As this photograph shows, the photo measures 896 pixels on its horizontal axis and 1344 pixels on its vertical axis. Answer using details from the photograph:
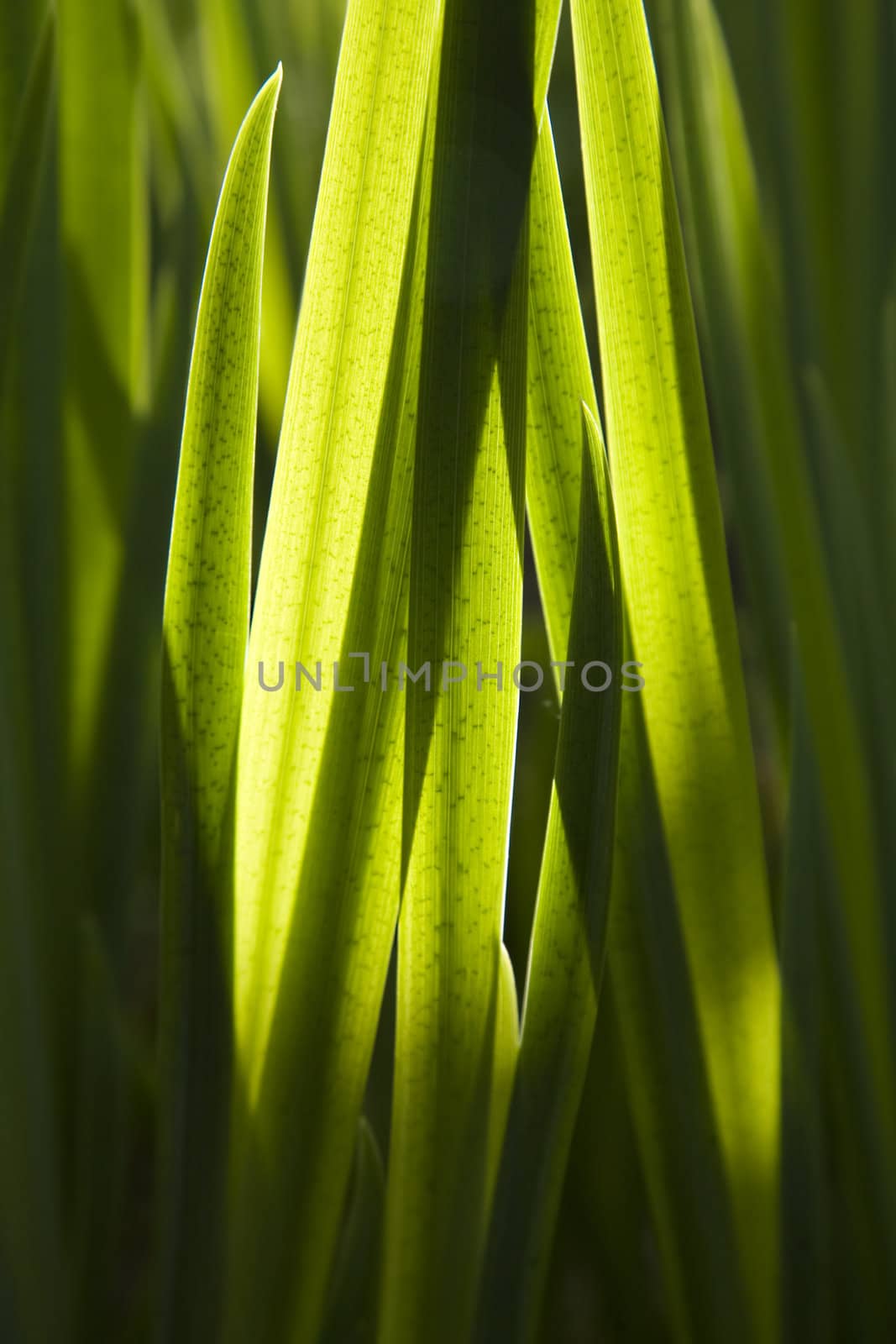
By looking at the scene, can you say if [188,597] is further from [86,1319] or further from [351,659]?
[86,1319]

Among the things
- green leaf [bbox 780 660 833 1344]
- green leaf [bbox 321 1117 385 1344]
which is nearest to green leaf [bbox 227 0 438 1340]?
→ green leaf [bbox 321 1117 385 1344]

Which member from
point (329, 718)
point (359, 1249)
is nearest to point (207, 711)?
point (329, 718)

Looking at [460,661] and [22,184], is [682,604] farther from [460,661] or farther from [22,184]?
[22,184]

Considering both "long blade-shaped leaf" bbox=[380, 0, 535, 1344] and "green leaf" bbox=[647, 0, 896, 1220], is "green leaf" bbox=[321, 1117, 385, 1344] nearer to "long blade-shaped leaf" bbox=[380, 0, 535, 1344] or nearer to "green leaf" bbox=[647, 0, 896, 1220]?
"long blade-shaped leaf" bbox=[380, 0, 535, 1344]

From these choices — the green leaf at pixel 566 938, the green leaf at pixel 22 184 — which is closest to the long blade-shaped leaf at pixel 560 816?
the green leaf at pixel 566 938

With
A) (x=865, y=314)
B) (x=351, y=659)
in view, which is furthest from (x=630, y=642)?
(x=865, y=314)

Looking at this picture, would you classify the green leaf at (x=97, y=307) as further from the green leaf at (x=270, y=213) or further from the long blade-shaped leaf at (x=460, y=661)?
the long blade-shaped leaf at (x=460, y=661)
